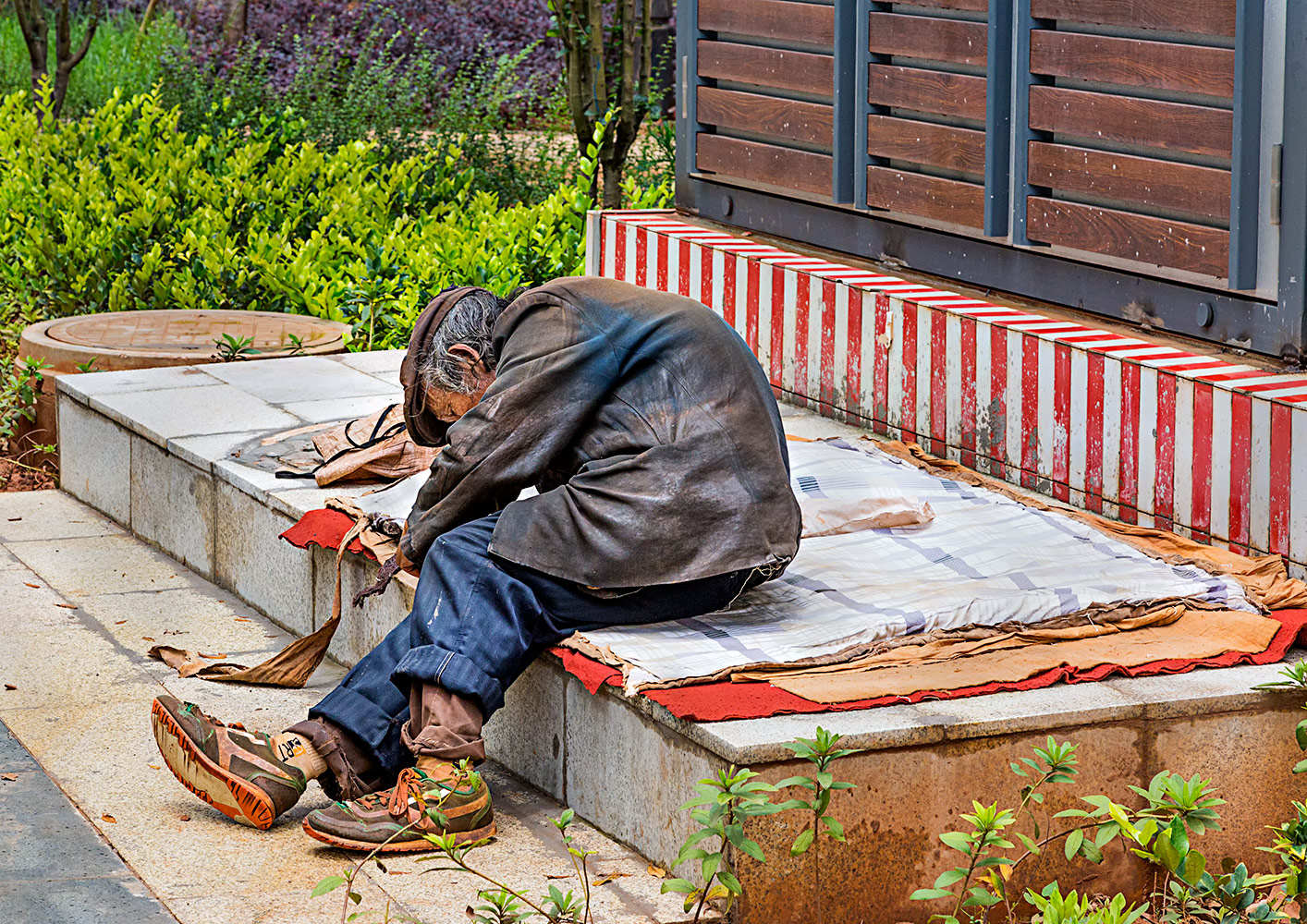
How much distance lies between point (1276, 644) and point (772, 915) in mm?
1487

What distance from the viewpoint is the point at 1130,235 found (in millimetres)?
5977

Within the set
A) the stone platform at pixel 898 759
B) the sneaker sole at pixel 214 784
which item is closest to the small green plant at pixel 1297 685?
the stone platform at pixel 898 759

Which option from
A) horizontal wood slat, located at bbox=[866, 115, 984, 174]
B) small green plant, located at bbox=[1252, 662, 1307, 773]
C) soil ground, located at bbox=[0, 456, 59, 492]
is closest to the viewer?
small green plant, located at bbox=[1252, 662, 1307, 773]

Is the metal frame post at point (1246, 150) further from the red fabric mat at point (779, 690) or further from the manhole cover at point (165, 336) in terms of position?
the manhole cover at point (165, 336)

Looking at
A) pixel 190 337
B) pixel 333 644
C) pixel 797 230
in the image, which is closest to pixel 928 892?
pixel 333 644

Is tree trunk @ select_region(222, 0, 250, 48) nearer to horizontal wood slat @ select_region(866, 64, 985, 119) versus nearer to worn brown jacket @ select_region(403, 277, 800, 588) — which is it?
horizontal wood slat @ select_region(866, 64, 985, 119)

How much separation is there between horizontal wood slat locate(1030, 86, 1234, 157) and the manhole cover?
3534 mm

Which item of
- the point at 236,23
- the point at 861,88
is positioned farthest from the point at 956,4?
the point at 236,23

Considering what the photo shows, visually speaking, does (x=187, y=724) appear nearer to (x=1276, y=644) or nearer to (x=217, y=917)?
(x=217, y=917)

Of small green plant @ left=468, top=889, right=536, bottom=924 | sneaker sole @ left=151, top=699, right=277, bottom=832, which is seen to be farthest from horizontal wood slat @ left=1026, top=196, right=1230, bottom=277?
sneaker sole @ left=151, top=699, right=277, bottom=832

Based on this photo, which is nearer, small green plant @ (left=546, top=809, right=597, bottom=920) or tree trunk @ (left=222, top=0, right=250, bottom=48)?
small green plant @ (left=546, top=809, right=597, bottom=920)

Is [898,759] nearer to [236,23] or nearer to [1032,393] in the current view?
[1032,393]

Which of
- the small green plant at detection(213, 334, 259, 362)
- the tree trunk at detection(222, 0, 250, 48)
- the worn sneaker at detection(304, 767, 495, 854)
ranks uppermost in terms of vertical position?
the tree trunk at detection(222, 0, 250, 48)

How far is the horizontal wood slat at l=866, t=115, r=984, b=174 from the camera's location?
6747mm
